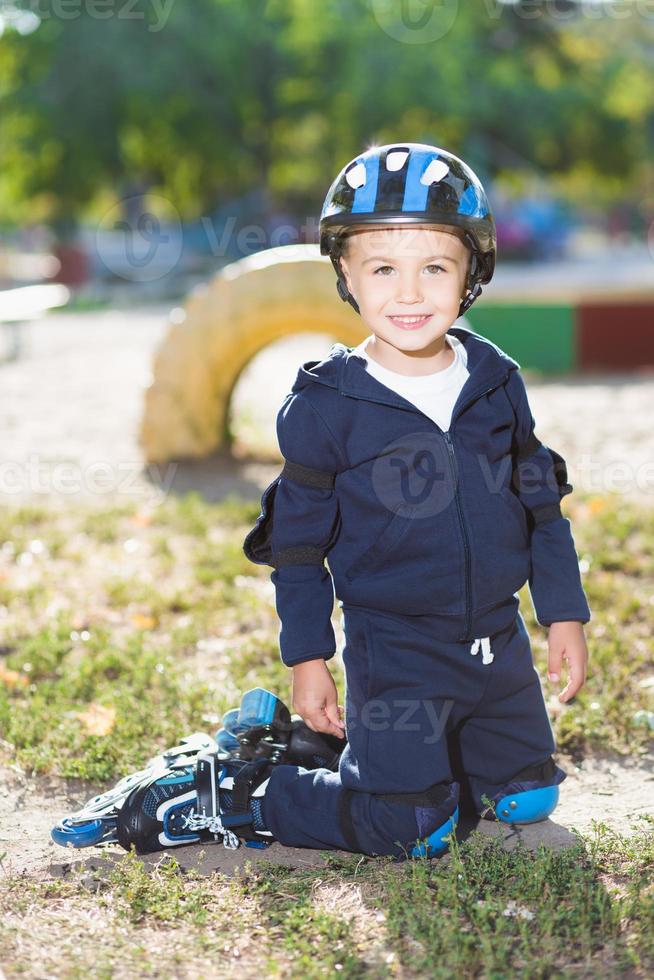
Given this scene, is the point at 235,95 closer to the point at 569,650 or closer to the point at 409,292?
the point at 409,292

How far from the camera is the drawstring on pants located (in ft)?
8.83

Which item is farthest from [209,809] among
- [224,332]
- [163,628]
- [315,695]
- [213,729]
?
[224,332]

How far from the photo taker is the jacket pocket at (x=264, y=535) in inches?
106

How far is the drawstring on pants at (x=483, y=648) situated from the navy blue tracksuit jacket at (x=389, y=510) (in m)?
0.02

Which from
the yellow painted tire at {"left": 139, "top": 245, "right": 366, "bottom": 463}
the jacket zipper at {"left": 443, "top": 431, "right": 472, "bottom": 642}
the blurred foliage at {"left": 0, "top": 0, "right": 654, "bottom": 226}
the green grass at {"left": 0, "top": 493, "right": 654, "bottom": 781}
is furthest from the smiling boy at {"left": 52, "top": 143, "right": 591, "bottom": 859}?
the blurred foliage at {"left": 0, "top": 0, "right": 654, "bottom": 226}

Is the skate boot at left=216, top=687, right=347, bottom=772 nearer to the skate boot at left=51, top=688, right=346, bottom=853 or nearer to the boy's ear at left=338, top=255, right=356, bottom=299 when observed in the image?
the skate boot at left=51, top=688, right=346, bottom=853

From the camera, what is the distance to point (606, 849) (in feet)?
8.58

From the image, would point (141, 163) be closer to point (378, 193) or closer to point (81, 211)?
point (81, 211)

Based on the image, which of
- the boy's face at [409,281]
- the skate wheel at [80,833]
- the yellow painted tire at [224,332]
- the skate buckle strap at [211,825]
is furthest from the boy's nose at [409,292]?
the yellow painted tire at [224,332]

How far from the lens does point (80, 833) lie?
274 centimetres

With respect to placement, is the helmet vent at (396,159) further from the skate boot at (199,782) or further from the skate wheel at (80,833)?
the skate wheel at (80,833)

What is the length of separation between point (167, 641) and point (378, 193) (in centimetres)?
206

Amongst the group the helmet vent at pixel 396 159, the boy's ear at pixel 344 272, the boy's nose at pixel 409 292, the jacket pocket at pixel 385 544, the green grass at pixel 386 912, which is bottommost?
the green grass at pixel 386 912

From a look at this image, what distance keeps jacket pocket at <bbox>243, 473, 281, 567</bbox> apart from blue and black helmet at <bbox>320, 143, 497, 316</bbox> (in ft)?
1.99
